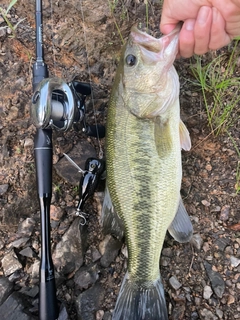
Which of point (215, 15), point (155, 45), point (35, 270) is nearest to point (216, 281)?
point (35, 270)

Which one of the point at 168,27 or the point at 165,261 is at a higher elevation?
the point at 168,27

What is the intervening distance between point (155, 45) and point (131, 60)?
0.22 meters

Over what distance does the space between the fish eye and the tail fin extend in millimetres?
1610

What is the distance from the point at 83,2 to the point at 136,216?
214cm

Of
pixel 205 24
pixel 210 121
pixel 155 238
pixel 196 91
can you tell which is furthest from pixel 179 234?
pixel 205 24

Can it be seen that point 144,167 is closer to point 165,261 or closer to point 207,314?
point 165,261

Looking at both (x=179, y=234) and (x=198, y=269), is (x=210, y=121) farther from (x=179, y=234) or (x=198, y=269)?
(x=198, y=269)

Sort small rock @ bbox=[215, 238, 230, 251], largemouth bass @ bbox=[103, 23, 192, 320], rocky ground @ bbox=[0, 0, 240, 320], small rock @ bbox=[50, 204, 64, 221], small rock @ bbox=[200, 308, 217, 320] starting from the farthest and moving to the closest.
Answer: small rock @ bbox=[50, 204, 64, 221] < small rock @ bbox=[215, 238, 230, 251] < rocky ground @ bbox=[0, 0, 240, 320] < small rock @ bbox=[200, 308, 217, 320] < largemouth bass @ bbox=[103, 23, 192, 320]

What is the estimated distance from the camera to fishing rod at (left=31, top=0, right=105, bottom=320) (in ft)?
8.48

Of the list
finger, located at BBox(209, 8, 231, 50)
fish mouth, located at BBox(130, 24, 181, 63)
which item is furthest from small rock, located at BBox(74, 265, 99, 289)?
finger, located at BBox(209, 8, 231, 50)

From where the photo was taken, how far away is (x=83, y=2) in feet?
11.6

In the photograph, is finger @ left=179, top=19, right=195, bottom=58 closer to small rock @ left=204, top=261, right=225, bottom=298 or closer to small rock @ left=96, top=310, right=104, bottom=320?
small rock @ left=204, top=261, right=225, bottom=298

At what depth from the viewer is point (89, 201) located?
321 centimetres

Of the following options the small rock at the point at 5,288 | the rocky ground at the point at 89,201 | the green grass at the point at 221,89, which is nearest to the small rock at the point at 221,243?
the rocky ground at the point at 89,201
